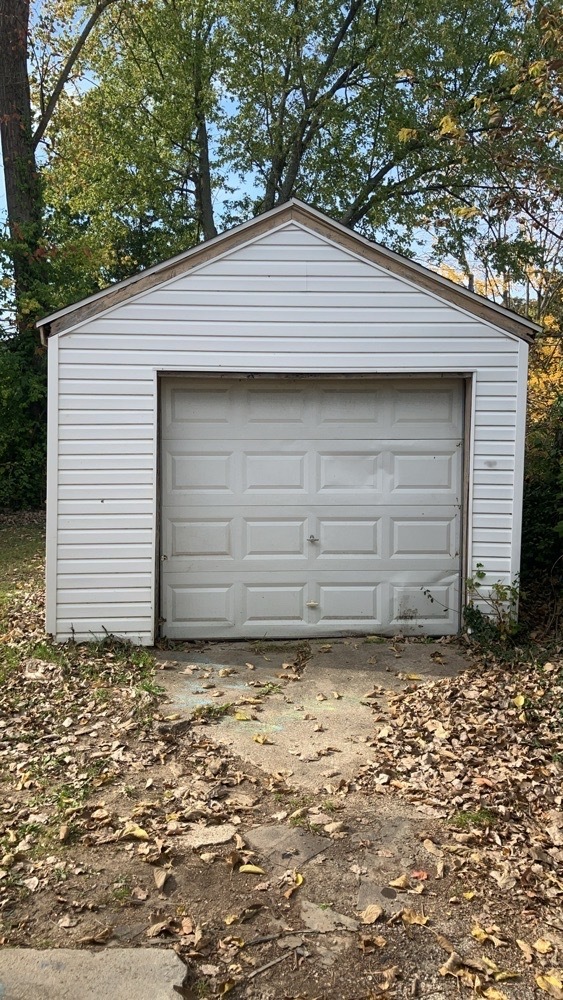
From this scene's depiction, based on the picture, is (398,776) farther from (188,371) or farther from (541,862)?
(188,371)

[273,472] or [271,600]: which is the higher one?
[273,472]

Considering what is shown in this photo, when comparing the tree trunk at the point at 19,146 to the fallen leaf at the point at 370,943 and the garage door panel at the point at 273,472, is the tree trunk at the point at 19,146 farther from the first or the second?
the fallen leaf at the point at 370,943

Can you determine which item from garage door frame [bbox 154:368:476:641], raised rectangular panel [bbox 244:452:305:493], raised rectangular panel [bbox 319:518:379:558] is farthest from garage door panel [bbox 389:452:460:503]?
raised rectangular panel [bbox 244:452:305:493]

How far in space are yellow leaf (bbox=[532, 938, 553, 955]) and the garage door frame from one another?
4.89 m

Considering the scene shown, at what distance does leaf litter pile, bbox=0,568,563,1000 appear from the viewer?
10.6 ft

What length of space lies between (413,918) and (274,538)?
16.0 feet

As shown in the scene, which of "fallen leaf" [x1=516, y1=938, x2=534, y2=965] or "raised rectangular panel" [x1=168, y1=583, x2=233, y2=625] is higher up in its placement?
"raised rectangular panel" [x1=168, y1=583, x2=233, y2=625]

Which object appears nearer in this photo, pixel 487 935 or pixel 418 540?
pixel 487 935

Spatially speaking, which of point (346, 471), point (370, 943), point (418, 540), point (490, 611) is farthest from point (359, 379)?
point (370, 943)

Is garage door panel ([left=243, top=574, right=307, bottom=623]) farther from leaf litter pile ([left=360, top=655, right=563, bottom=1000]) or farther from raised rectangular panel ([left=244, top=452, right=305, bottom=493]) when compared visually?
leaf litter pile ([left=360, top=655, right=563, bottom=1000])

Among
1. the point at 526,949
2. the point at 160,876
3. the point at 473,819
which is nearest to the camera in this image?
the point at 526,949

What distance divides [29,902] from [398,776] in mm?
2286

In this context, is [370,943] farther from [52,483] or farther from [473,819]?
[52,483]

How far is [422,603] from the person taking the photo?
8.21 m
